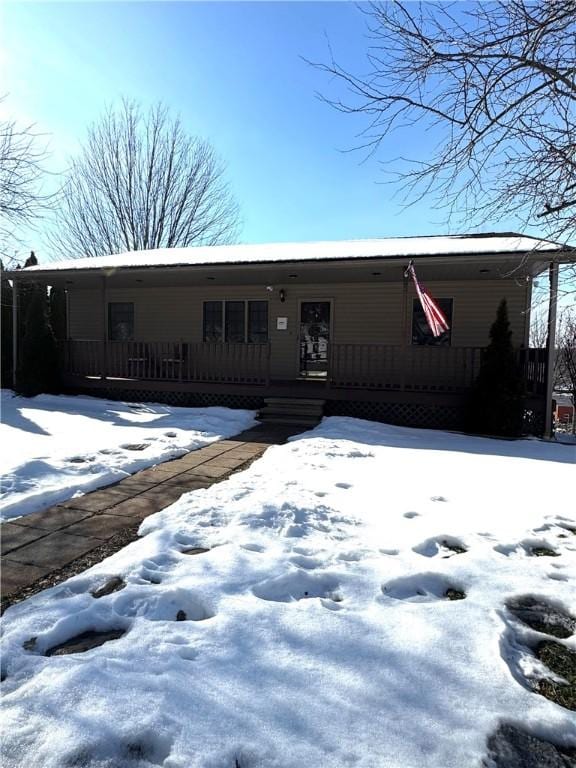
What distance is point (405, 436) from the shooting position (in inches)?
310

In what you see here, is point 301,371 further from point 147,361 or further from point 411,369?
point 147,361

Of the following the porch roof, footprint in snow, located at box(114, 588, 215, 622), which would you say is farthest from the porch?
footprint in snow, located at box(114, 588, 215, 622)

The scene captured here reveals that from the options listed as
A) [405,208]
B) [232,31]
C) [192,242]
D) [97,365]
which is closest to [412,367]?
[405,208]

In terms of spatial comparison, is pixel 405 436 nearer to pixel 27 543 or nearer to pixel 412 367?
pixel 412 367

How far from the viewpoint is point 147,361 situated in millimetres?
11531

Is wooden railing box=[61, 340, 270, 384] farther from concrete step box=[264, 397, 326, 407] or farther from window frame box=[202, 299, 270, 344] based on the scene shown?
concrete step box=[264, 397, 326, 407]

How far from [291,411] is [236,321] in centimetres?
380

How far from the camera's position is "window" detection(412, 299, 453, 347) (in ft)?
34.7

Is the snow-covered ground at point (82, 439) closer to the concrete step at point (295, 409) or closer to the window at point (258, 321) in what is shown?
the concrete step at point (295, 409)

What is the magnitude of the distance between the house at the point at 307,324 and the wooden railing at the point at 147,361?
0.14 feet

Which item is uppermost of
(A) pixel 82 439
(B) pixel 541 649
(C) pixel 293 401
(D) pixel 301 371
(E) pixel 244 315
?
(E) pixel 244 315

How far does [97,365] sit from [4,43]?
21.9ft

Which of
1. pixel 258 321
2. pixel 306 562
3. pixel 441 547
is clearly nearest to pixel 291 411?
pixel 258 321

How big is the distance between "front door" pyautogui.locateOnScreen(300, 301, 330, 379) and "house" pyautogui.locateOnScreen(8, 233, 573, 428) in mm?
27
